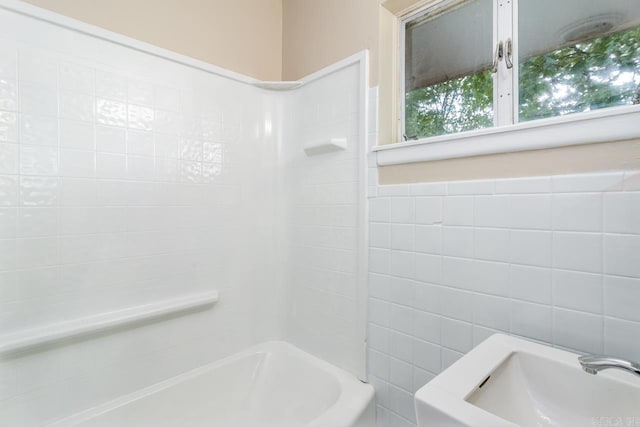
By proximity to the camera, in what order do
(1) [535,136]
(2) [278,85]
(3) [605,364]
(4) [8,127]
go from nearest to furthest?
(3) [605,364] → (1) [535,136] → (4) [8,127] → (2) [278,85]

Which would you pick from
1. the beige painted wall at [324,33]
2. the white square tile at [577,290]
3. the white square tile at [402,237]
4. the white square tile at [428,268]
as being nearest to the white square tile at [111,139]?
the beige painted wall at [324,33]

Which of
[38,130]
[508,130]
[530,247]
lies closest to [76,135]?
[38,130]

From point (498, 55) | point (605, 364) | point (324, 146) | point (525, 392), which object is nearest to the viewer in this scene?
point (605, 364)

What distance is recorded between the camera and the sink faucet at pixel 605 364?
2.14 feet

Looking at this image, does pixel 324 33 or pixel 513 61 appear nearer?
pixel 513 61

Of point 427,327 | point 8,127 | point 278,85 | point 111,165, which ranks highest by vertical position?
point 278,85

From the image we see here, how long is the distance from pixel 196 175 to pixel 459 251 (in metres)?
1.26

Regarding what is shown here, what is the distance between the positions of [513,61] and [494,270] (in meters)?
0.79

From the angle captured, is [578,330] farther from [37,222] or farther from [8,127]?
[8,127]

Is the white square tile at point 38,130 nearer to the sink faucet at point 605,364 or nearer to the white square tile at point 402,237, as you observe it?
the white square tile at point 402,237

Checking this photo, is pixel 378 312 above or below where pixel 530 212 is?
below

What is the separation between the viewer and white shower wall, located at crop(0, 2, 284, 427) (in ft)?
3.49

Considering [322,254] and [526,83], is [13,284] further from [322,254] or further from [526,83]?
[526,83]

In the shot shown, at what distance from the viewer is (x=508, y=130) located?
0.97 metres
